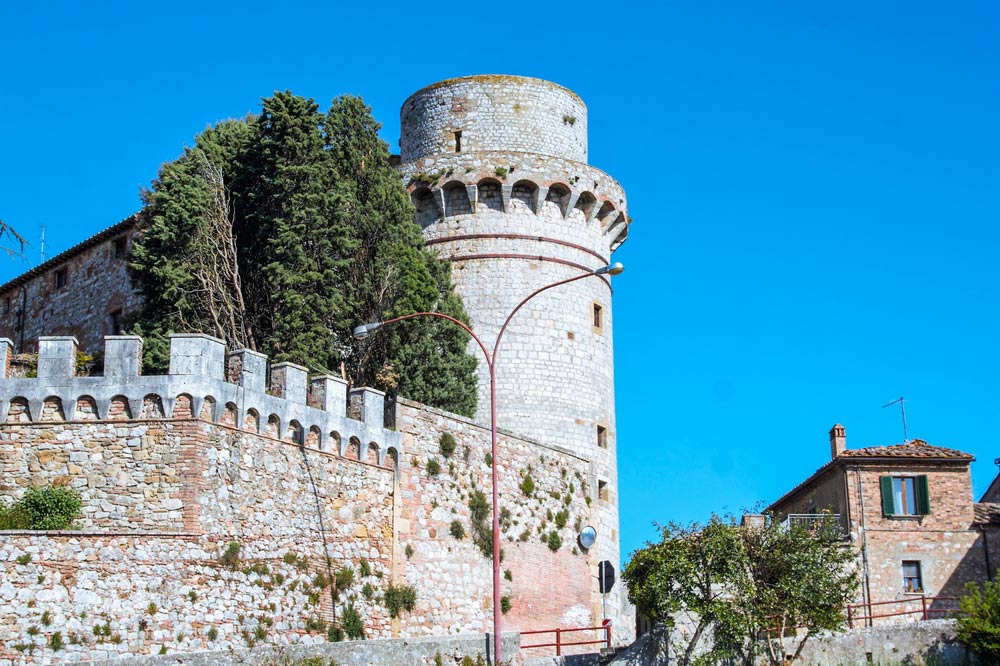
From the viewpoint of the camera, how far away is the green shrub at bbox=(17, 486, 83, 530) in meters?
22.6

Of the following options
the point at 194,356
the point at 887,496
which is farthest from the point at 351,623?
the point at 887,496

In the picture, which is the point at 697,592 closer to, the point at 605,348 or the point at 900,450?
the point at 605,348

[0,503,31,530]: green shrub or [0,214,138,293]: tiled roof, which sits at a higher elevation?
[0,214,138,293]: tiled roof

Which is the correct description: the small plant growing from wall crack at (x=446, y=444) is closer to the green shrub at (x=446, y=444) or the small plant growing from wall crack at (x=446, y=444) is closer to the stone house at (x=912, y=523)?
the green shrub at (x=446, y=444)

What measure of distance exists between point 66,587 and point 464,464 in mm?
11203

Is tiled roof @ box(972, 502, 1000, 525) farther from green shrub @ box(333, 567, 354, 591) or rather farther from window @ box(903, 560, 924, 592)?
green shrub @ box(333, 567, 354, 591)

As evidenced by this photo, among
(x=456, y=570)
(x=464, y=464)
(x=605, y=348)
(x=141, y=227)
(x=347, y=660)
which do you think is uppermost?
(x=141, y=227)

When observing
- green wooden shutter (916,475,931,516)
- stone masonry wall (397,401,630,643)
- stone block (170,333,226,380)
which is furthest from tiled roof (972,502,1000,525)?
stone block (170,333,226,380)

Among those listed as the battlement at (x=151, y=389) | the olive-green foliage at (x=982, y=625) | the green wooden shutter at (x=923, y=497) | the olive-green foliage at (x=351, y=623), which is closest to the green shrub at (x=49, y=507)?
the battlement at (x=151, y=389)

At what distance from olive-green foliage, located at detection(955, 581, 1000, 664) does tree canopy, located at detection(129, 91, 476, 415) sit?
1317 centimetres

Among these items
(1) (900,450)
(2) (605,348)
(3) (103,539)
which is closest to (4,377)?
(3) (103,539)

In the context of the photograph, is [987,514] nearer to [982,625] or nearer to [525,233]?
[982,625]

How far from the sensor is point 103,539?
74.0 ft

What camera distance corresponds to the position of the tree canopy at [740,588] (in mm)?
26266
